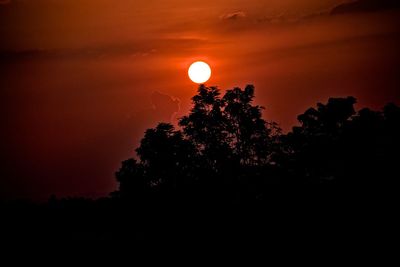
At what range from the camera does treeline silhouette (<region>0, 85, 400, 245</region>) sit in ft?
110

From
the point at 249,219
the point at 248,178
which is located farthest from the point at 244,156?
the point at 249,219

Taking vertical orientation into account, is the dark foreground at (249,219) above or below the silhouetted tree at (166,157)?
below

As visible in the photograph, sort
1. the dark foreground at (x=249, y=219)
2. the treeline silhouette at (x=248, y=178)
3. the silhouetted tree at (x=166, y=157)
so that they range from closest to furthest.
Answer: the dark foreground at (x=249, y=219) → the treeline silhouette at (x=248, y=178) → the silhouetted tree at (x=166, y=157)

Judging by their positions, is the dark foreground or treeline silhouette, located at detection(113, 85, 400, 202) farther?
treeline silhouette, located at detection(113, 85, 400, 202)

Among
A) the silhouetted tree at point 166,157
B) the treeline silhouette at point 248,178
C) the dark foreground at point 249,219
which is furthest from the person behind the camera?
the silhouetted tree at point 166,157

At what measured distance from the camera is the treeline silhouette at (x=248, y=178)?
33594 millimetres

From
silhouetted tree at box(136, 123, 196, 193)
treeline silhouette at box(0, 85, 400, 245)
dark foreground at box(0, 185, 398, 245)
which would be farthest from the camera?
silhouetted tree at box(136, 123, 196, 193)

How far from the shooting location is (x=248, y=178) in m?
37.6

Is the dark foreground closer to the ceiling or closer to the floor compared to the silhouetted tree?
closer to the floor

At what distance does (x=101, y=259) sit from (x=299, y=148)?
19.4m

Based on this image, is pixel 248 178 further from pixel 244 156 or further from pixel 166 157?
pixel 166 157

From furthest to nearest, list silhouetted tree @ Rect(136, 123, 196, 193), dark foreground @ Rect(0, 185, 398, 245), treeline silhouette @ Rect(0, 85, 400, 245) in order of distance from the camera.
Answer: silhouetted tree @ Rect(136, 123, 196, 193)
treeline silhouette @ Rect(0, 85, 400, 245)
dark foreground @ Rect(0, 185, 398, 245)

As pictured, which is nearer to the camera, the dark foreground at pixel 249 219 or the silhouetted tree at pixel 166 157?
the dark foreground at pixel 249 219

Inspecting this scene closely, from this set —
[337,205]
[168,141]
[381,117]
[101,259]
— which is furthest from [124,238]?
[381,117]
